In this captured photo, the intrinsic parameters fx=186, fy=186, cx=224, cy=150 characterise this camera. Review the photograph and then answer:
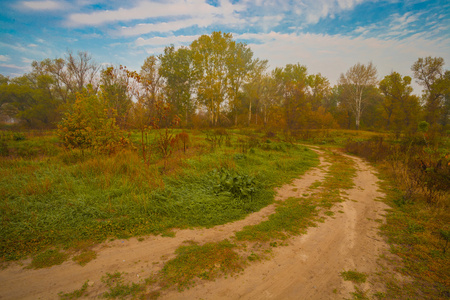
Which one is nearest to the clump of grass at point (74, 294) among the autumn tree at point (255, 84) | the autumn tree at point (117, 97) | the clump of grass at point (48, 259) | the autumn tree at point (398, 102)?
the clump of grass at point (48, 259)

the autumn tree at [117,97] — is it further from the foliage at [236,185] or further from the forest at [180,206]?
the foliage at [236,185]

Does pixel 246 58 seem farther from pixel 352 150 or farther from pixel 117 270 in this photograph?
pixel 117 270

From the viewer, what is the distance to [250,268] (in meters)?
2.50

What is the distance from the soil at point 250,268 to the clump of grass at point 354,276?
2.1 inches

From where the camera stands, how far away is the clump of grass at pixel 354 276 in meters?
2.31

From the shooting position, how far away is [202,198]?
438 centimetres

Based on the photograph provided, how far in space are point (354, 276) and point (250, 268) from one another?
1.31m

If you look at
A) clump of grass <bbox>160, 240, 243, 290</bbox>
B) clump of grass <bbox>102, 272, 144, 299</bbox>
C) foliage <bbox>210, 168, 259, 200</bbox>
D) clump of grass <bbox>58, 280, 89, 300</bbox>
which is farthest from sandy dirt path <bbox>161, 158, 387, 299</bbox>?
foliage <bbox>210, 168, 259, 200</bbox>

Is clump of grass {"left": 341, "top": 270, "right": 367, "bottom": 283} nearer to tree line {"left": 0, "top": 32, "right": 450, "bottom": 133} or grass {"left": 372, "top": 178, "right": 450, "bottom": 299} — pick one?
grass {"left": 372, "top": 178, "right": 450, "bottom": 299}

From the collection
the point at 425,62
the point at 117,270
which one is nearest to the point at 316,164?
the point at 117,270

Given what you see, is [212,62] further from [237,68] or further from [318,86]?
[318,86]

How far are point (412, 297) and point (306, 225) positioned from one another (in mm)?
1637

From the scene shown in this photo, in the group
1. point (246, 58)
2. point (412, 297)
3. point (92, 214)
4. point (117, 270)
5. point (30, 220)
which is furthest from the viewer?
point (246, 58)

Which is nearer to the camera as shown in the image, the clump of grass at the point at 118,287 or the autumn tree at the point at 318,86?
the clump of grass at the point at 118,287
